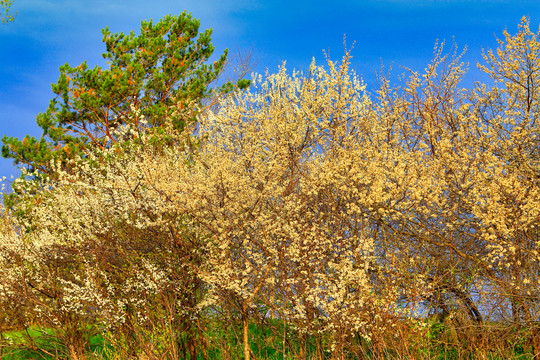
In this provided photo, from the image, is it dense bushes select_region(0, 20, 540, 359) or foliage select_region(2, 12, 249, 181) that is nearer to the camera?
dense bushes select_region(0, 20, 540, 359)

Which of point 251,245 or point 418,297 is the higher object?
point 251,245

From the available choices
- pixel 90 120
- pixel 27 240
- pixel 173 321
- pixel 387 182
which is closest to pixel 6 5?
pixel 90 120

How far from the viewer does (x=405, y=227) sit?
26.6ft

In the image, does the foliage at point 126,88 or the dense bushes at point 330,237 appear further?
the foliage at point 126,88

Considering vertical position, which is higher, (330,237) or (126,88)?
(126,88)

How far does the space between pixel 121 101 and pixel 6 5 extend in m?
4.01

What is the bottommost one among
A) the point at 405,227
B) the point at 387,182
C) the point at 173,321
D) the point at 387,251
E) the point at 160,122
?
the point at 173,321

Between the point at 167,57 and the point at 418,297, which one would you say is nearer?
the point at 418,297

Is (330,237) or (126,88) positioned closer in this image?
(330,237)

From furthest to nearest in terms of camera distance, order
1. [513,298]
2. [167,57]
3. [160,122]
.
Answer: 1. [167,57]
2. [160,122]
3. [513,298]

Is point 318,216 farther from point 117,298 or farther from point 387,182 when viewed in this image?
point 117,298

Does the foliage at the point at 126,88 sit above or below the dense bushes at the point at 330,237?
above

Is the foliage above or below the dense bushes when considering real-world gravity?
above

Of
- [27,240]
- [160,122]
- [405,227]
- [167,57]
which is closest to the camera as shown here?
[405,227]
